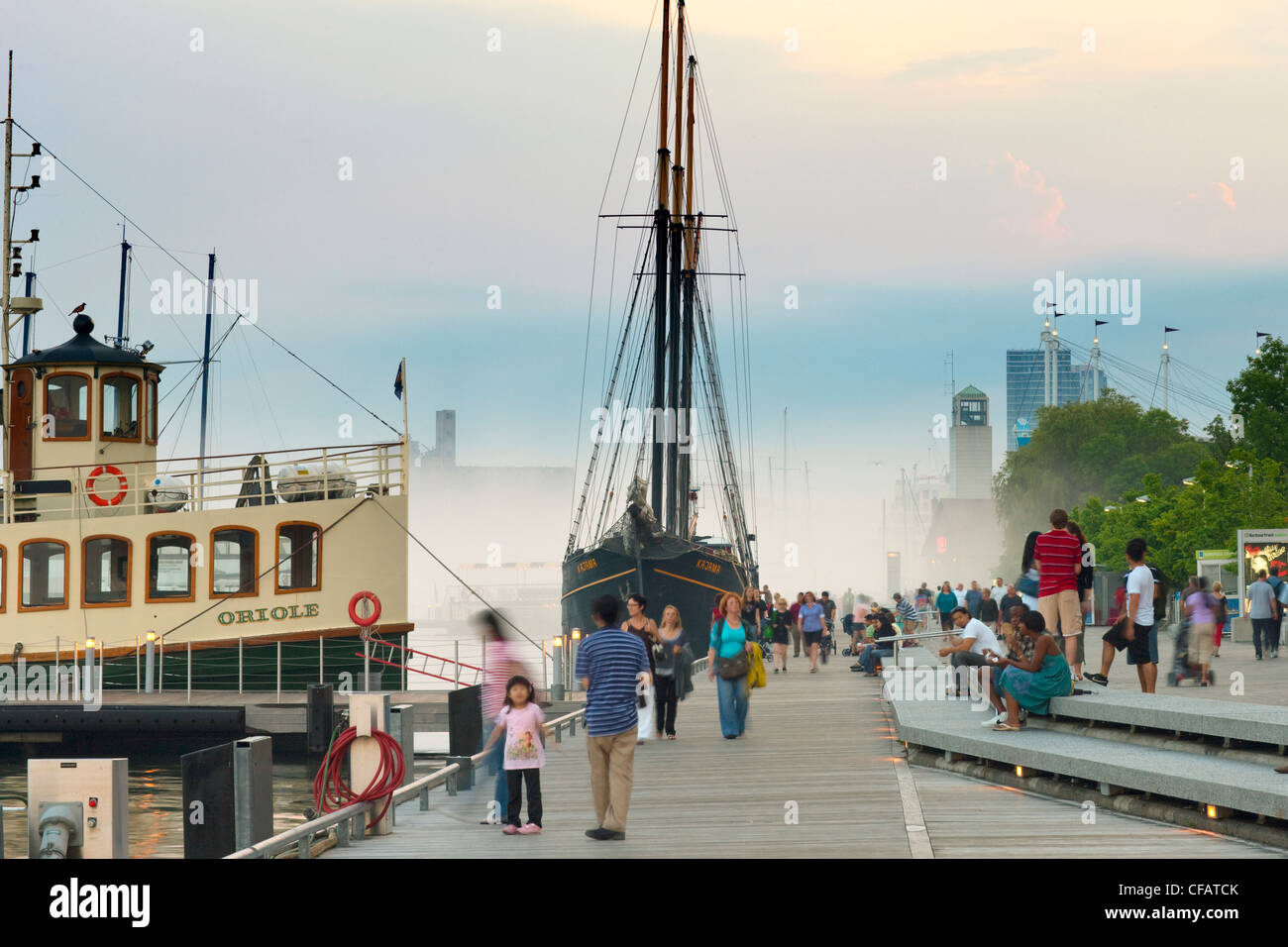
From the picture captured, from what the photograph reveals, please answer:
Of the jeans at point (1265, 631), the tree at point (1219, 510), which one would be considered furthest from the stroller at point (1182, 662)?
the tree at point (1219, 510)

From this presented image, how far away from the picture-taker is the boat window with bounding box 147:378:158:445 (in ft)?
89.7

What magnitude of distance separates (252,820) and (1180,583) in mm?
49904

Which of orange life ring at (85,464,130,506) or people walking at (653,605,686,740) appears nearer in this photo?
people walking at (653,605,686,740)

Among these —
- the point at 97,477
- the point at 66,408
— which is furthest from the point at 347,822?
the point at 66,408

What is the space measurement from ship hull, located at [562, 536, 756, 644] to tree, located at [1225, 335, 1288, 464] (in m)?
21.1

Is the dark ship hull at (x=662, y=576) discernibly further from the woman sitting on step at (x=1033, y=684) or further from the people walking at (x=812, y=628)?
the woman sitting on step at (x=1033, y=684)

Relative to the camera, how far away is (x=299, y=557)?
25.2 meters

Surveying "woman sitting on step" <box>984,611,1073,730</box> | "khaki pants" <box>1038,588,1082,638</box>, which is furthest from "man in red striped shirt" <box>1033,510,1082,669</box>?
"woman sitting on step" <box>984,611,1073,730</box>

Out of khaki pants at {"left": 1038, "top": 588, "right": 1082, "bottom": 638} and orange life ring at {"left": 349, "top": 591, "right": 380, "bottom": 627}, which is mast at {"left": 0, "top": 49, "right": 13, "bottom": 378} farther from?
khaki pants at {"left": 1038, "top": 588, "right": 1082, "bottom": 638}

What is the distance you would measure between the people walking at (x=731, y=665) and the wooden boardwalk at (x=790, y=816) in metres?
0.33

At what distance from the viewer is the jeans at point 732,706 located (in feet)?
54.5

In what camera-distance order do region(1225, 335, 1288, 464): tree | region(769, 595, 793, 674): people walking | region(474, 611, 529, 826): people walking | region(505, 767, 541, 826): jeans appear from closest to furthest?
region(505, 767, 541, 826): jeans, region(474, 611, 529, 826): people walking, region(769, 595, 793, 674): people walking, region(1225, 335, 1288, 464): tree

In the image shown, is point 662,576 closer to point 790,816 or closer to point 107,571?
point 107,571
